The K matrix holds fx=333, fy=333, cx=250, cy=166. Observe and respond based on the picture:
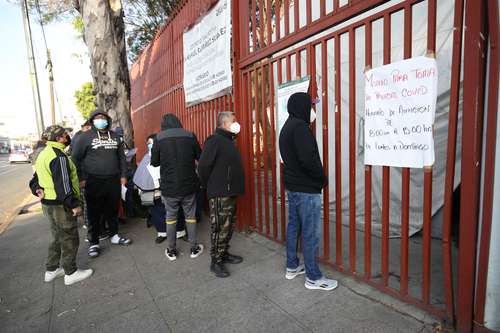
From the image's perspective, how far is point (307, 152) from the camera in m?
2.63

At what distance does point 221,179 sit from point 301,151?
995mm

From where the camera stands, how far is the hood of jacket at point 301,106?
2755mm

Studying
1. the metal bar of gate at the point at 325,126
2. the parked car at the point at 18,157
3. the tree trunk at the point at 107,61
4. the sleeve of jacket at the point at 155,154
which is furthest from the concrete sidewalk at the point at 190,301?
the parked car at the point at 18,157

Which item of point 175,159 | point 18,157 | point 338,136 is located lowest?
point 18,157

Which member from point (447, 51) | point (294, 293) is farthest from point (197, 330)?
point (447, 51)

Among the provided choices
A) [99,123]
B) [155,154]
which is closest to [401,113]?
[155,154]

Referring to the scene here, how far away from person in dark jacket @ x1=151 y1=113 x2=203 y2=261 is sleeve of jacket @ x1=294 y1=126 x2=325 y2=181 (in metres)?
1.55

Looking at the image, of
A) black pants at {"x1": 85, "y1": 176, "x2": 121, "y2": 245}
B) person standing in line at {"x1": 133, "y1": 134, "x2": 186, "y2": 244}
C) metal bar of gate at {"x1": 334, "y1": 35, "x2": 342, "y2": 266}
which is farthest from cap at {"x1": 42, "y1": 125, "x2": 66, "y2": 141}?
metal bar of gate at {"x1": 334, "y1": 35, "x2": 342, "y2": 266}

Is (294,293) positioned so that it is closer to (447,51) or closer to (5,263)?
(447,51)

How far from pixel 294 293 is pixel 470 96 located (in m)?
1.99

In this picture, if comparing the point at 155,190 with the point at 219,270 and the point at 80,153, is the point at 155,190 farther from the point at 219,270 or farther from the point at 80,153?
the point at 219,270

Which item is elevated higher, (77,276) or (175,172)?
(175,172)

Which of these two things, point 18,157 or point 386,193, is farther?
point 18,157

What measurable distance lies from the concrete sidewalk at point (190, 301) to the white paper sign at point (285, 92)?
1.53 metres
